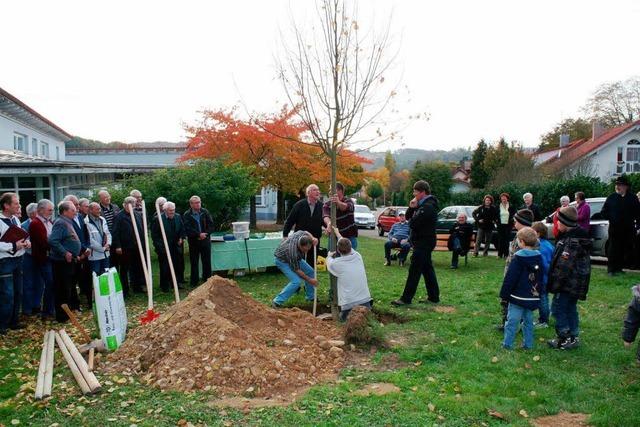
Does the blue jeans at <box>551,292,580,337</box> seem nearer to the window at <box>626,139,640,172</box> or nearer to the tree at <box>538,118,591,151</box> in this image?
the window at <box>626,139,640,172</box>

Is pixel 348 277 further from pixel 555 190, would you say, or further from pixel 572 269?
pixel 555 190

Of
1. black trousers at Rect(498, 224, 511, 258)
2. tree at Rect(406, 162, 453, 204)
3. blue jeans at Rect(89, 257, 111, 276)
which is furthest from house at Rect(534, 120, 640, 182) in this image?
blue jeans at Rect(89, 257, 111, 276)

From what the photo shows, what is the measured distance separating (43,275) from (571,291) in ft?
26.2

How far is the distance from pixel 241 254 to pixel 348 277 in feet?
16.6

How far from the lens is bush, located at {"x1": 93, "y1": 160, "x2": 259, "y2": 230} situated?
15867mm

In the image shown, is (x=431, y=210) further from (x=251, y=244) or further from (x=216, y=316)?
(x=251, y=244)

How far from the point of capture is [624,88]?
49.5 meters

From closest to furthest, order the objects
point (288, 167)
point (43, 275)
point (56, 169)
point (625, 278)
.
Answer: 1. point (43, 275)
2. point (625, 278)
3. point (56, 169)
4. point (288, 167)

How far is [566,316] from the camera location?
Result: 20.9 feet

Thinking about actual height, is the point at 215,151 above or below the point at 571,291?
above

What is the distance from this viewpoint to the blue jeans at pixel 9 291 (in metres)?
7.44

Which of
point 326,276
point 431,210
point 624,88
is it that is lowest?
point 326,276

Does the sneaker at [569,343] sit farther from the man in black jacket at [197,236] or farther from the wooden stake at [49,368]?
the man in black jacket at [197,236]

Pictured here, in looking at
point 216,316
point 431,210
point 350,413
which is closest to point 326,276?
point 431,210
